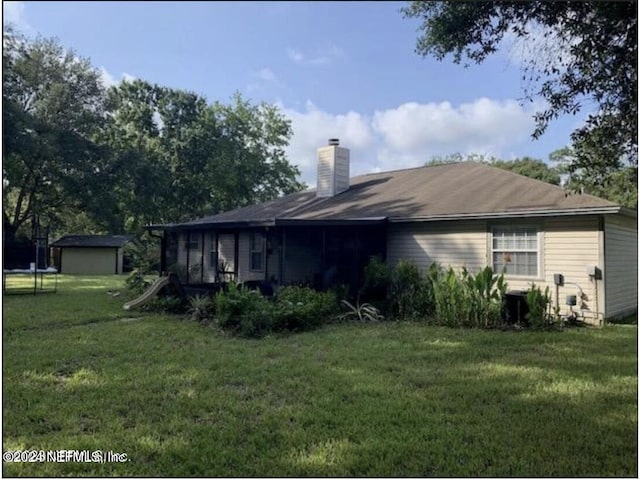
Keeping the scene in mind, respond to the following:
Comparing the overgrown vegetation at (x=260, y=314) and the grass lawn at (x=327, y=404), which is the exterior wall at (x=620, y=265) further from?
the overgrown vegetation at (x=260, y=314)

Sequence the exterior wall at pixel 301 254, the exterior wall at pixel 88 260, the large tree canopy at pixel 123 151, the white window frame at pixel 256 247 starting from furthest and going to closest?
the exterior wall at pixel 88 260
the large tree canopy at pixel 123 151
the white window frame at pixel 256 247
the exterior wall at pixel 301 254

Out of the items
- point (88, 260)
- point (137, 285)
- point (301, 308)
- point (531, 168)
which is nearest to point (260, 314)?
point (301, 308)

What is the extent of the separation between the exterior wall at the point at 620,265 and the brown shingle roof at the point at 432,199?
0.84 metres

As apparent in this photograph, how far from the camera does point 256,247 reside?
1316 cm

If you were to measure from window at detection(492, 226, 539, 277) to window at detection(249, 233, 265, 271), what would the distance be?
19.9 ft

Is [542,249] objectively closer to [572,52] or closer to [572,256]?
[572,256]

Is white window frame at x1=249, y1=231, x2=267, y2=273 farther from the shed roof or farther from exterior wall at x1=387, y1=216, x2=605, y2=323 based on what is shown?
the shed roof

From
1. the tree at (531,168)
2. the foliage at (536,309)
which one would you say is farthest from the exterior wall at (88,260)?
the foliage at (536,309)

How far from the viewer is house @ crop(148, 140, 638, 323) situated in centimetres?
870

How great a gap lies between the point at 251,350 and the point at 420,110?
3670 millimetres

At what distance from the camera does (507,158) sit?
3225 cm

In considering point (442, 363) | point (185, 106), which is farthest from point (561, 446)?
point (185, 106)

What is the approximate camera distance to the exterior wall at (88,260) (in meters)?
27.1

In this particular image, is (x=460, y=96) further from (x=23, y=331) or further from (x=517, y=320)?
(x=23, y=331)
